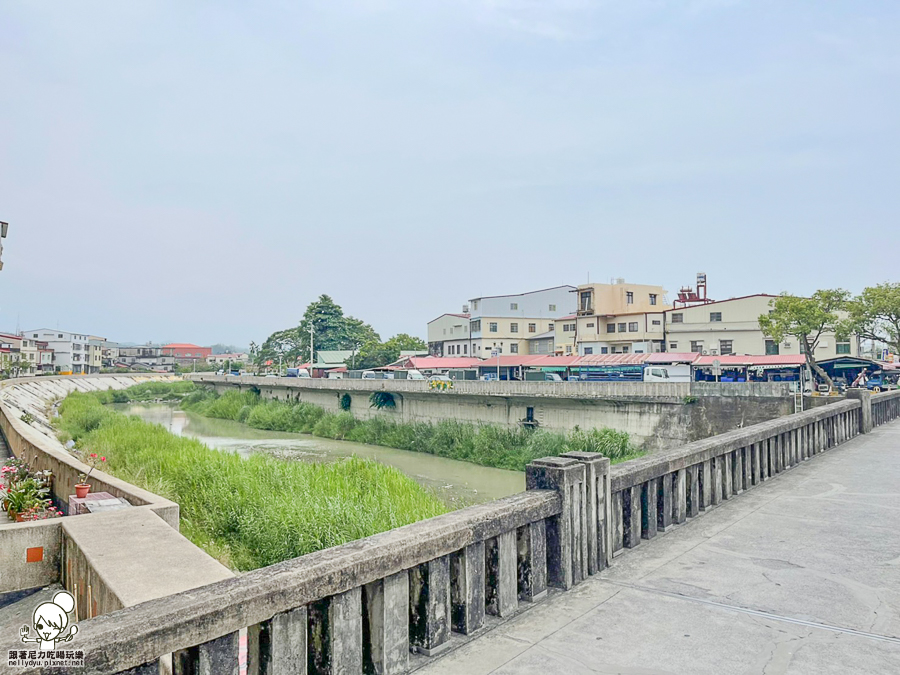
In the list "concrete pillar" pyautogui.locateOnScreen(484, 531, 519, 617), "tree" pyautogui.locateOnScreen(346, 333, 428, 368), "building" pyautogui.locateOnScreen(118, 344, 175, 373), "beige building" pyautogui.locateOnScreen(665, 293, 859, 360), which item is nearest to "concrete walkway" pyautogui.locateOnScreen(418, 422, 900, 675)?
"concrete pillar" pyautogui.locateOnScreen(484, 531, 519, 617)

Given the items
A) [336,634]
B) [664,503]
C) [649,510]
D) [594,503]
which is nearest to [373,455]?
[664,503]

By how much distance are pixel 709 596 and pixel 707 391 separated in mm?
21602

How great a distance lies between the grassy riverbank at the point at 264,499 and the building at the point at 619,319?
3361cm

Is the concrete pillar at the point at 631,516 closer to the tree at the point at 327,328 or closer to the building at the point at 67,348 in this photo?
the tree at the point at 327,328

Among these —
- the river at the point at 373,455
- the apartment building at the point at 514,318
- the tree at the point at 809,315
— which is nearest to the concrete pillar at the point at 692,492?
the river at the point at 373,455

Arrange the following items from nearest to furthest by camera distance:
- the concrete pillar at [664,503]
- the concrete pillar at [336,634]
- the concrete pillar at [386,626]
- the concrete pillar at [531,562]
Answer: the concrete pillar at [336,634] → the concrete pillar at [386,626] → the concrete pillar at [531,562] → the concrete pillar at [664,503]

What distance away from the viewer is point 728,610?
3.75 meters

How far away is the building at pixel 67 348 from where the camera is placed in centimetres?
9712

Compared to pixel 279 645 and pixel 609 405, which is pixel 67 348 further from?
pixel 279 645

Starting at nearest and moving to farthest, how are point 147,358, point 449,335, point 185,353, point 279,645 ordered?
point 279,645 → point 449,335 → point 147,358 → point 185,353

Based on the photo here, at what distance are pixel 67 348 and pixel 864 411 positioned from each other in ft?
358

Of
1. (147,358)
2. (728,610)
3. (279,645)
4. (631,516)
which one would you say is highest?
(147,358)

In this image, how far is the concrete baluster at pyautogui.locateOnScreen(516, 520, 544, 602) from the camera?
Answer: 12.8 ft

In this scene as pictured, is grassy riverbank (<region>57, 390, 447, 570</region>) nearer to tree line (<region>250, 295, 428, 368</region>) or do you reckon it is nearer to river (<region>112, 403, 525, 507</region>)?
river (<region>112, 403, 525, 507</region>)
